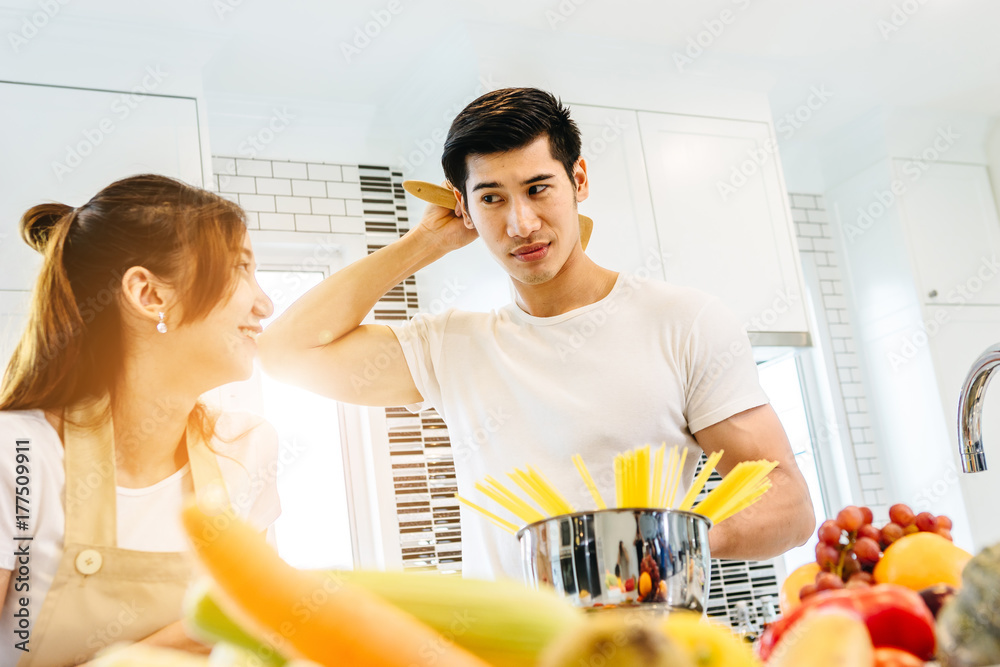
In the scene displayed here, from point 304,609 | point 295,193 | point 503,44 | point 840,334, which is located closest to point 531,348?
point 304,609

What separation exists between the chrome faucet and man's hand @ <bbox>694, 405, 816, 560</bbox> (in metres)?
0.31

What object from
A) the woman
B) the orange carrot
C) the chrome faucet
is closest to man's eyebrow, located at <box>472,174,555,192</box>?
the woman

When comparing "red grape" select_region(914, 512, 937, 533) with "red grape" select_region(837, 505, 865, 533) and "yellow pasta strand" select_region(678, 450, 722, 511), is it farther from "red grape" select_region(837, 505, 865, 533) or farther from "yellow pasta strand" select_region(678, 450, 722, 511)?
"yellow pasta strand" select_region(678, 450, 722, 511)

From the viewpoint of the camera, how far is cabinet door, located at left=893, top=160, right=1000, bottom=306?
414cm

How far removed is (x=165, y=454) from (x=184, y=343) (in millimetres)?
224

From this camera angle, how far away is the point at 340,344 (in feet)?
6.01

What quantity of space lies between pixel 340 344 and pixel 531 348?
39 cm

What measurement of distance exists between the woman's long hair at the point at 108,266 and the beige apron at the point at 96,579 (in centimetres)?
12

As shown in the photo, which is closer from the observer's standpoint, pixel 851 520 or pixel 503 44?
pixel 851 520

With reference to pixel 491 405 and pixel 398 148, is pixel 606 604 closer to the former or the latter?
pixel 491 405

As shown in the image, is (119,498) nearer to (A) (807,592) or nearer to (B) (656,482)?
(B) (656,482)

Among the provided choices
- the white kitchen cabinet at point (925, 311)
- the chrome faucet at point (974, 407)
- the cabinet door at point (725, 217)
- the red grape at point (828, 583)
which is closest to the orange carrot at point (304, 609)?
the red grape at point (828, 583)

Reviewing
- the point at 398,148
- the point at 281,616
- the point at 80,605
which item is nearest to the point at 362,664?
the point at 281,616

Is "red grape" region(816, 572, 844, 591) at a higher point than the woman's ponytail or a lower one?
lower
